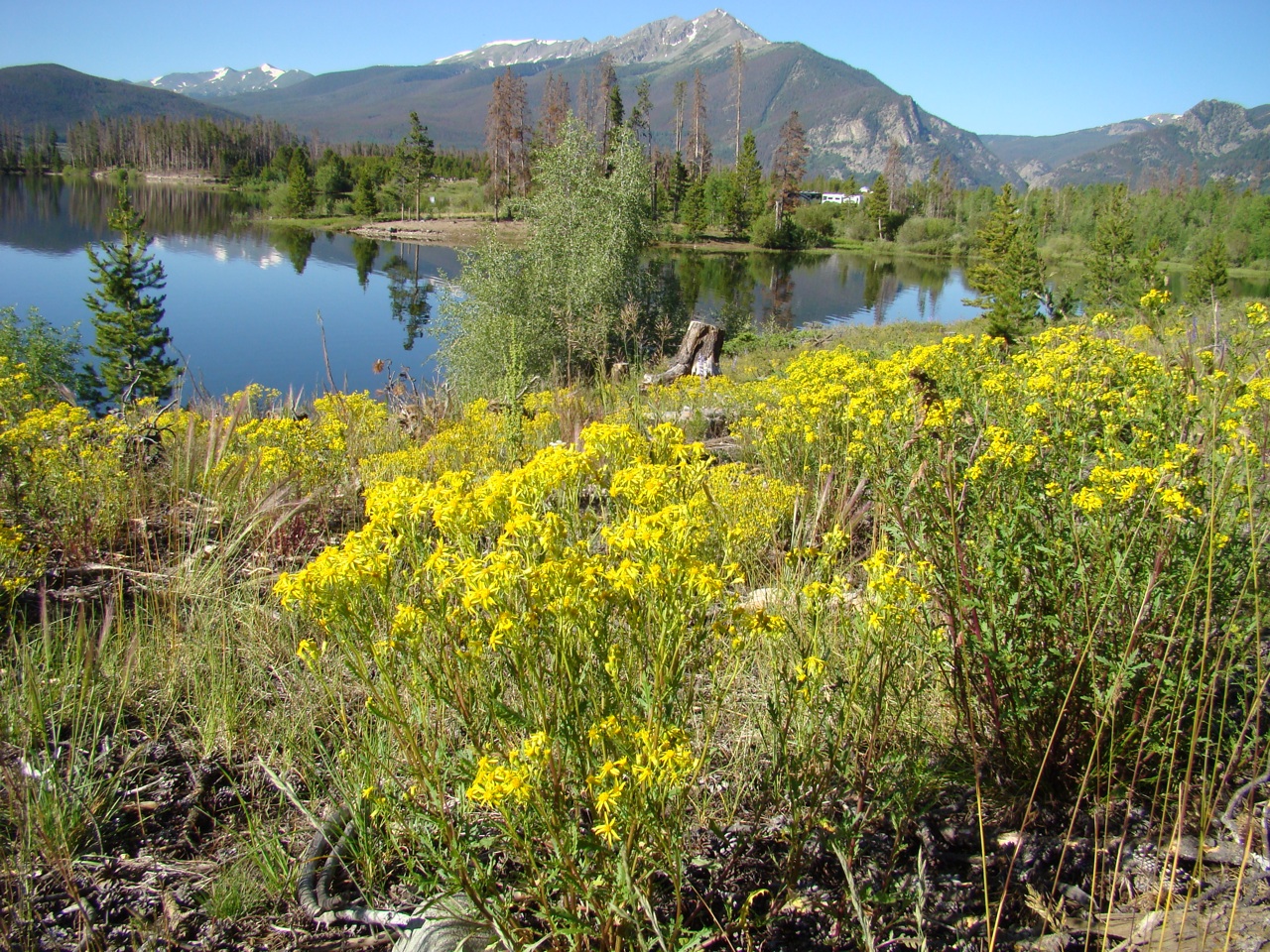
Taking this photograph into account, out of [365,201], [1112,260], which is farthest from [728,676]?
[365,201]

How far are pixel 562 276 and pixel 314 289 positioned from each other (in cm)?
1823

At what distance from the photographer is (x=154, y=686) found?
2.66m

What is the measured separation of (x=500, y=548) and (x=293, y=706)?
1.49 m

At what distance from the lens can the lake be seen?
72.8ft

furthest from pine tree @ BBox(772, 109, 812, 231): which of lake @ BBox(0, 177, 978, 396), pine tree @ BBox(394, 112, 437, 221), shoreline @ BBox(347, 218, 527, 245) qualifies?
pine tree @ BBox(394, 112, 437, 221)

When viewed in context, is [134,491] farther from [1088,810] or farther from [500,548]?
[1088,810]

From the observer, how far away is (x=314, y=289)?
3256 cm

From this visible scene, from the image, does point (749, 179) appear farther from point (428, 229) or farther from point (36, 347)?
point (36, 347)

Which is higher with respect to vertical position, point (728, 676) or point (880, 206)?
point (880, 206)

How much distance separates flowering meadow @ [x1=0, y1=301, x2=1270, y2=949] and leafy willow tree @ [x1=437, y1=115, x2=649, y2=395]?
12660mm

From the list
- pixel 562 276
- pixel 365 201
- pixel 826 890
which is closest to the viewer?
pixel 826 890

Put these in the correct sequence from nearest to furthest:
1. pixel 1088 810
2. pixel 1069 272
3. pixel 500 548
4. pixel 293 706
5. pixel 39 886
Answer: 1. pixel 500 548
2. pixel 39 886
3. pixel 1088 810
4. pixel 293 706
5. pixel 1069 272

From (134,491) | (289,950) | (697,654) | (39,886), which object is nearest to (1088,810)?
(697,654)

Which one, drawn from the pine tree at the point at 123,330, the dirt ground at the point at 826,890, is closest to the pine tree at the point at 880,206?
the pine tree at the point at 123,330
